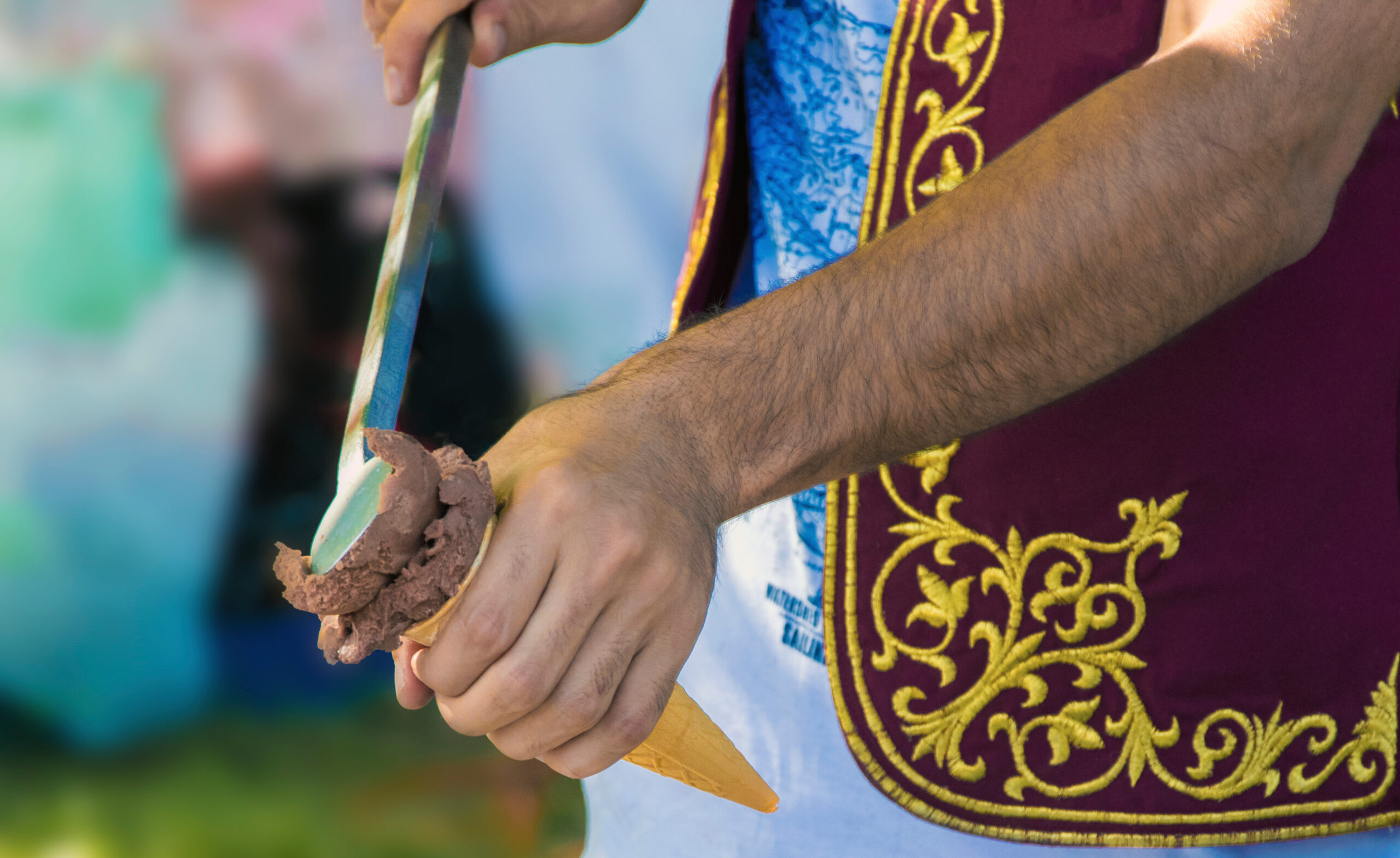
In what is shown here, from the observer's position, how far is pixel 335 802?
71.2 inches

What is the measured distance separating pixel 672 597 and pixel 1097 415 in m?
0.34

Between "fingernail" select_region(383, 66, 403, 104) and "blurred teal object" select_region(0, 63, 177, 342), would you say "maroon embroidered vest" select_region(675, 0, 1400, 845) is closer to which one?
"fingernail" select_region(383, 66, 403, 104)

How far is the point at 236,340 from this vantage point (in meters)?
1.73

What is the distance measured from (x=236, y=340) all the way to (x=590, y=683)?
1487 mm

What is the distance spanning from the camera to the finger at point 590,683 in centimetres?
43

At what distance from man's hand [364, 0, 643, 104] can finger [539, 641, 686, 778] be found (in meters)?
0.51

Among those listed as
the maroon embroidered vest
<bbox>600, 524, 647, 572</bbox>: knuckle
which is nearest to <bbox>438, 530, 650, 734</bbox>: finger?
<bbox>600, 524, 647, 572</bbox>: knuckle

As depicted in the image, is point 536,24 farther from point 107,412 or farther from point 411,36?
point 107,412

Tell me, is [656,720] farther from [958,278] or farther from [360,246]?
[360,246]

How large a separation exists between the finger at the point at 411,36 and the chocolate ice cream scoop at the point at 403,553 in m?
0.46

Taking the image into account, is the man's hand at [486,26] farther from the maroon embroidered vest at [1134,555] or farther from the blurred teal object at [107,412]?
the blurred teal object at [107,412]

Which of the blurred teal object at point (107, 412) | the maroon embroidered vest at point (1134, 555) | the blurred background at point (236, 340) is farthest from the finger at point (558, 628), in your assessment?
the blurred teal object at point (107, 412)

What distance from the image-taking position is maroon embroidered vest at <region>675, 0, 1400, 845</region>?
25.3 inches

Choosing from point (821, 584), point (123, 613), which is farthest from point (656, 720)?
point (123, 613)
